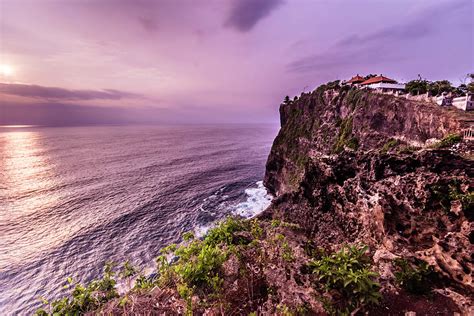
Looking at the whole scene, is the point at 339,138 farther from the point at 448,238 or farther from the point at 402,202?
the point at 448,238

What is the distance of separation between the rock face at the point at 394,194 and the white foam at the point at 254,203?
31.3ft

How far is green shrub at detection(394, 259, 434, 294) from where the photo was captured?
998cm

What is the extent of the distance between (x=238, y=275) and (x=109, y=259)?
25003mm

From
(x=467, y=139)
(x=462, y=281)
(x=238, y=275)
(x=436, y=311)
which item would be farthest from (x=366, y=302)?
(x=467, y=139)

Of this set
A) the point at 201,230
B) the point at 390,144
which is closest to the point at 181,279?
the point at 201,230

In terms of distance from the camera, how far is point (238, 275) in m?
10.3

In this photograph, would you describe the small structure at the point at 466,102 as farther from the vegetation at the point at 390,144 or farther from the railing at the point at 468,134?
the vegetation at the point at 390,144

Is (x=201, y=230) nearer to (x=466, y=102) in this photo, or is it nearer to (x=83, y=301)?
(x=83, y=301)

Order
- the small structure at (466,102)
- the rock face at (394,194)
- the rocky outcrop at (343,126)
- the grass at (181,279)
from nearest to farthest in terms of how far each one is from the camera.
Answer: the grass at (181,279), the rock face at (394,194), the small structure at (466,102), the rocky outcrop at (343,126)

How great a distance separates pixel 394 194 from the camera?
16.2 metres

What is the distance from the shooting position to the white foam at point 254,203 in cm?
3969

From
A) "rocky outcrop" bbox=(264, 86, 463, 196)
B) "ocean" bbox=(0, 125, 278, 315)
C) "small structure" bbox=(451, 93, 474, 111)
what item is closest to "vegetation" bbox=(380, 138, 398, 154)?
"rocky outcrop" bbox=(264, 86, 463, 196)

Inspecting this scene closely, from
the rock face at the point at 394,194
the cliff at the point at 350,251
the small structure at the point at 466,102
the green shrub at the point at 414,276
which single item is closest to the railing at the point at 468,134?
the cliff at the point at 350,251

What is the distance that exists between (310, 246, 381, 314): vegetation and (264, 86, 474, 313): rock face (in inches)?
99.9
